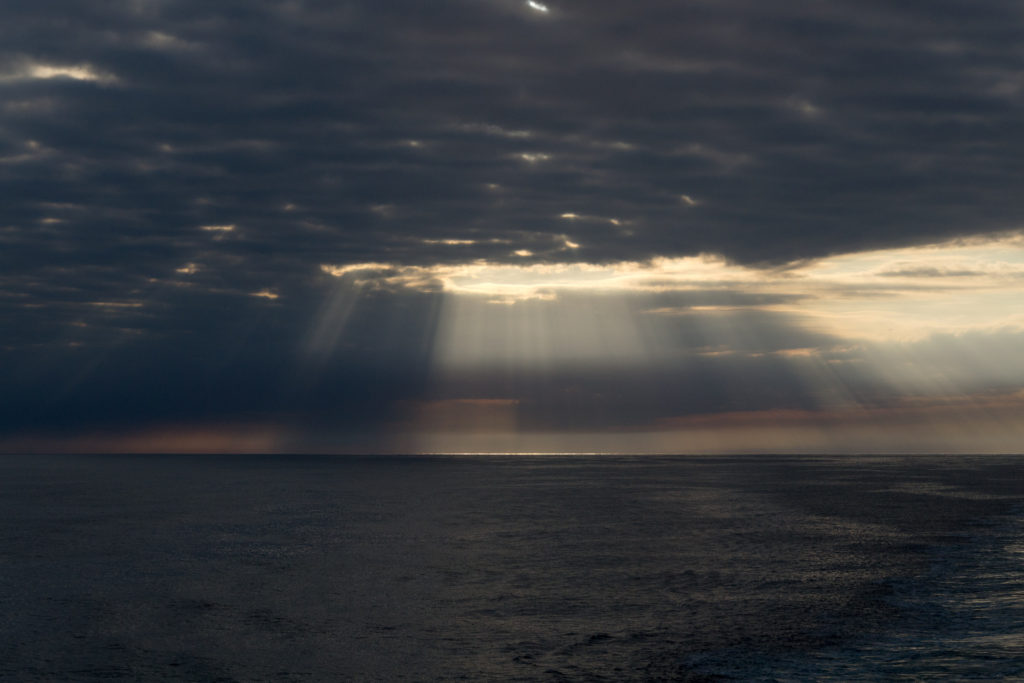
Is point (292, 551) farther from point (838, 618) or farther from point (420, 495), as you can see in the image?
point (420, 495)

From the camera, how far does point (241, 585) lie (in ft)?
88.6

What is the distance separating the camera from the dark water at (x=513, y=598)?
17.6 meters

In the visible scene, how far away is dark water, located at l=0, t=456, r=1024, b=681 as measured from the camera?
17641 millimetres

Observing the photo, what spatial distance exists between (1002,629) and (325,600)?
1590 cm

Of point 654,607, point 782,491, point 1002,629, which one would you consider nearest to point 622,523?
point 654,607

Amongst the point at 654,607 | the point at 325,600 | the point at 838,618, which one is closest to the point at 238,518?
the point at 325,600

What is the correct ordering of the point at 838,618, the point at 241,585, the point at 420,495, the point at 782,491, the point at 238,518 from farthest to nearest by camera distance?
the point at 782,491 → the point at 420,495 → the point at 238,518 → the point at 241,585 → the point at 838,618

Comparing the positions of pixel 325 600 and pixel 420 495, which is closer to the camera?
pixel 325 600

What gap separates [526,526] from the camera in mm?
44688

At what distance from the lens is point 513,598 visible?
24328mm

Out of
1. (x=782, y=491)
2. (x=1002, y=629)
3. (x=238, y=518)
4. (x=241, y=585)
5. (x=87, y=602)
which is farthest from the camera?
(x=782, y=491)

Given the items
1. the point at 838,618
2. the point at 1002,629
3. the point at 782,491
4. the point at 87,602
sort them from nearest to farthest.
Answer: the point at 1002,629 → the point at 838,618 → the point at 87,602 → the point at 782,491

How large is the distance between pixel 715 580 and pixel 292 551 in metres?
16.0

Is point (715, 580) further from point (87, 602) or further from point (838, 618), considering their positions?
point (87, 602)
